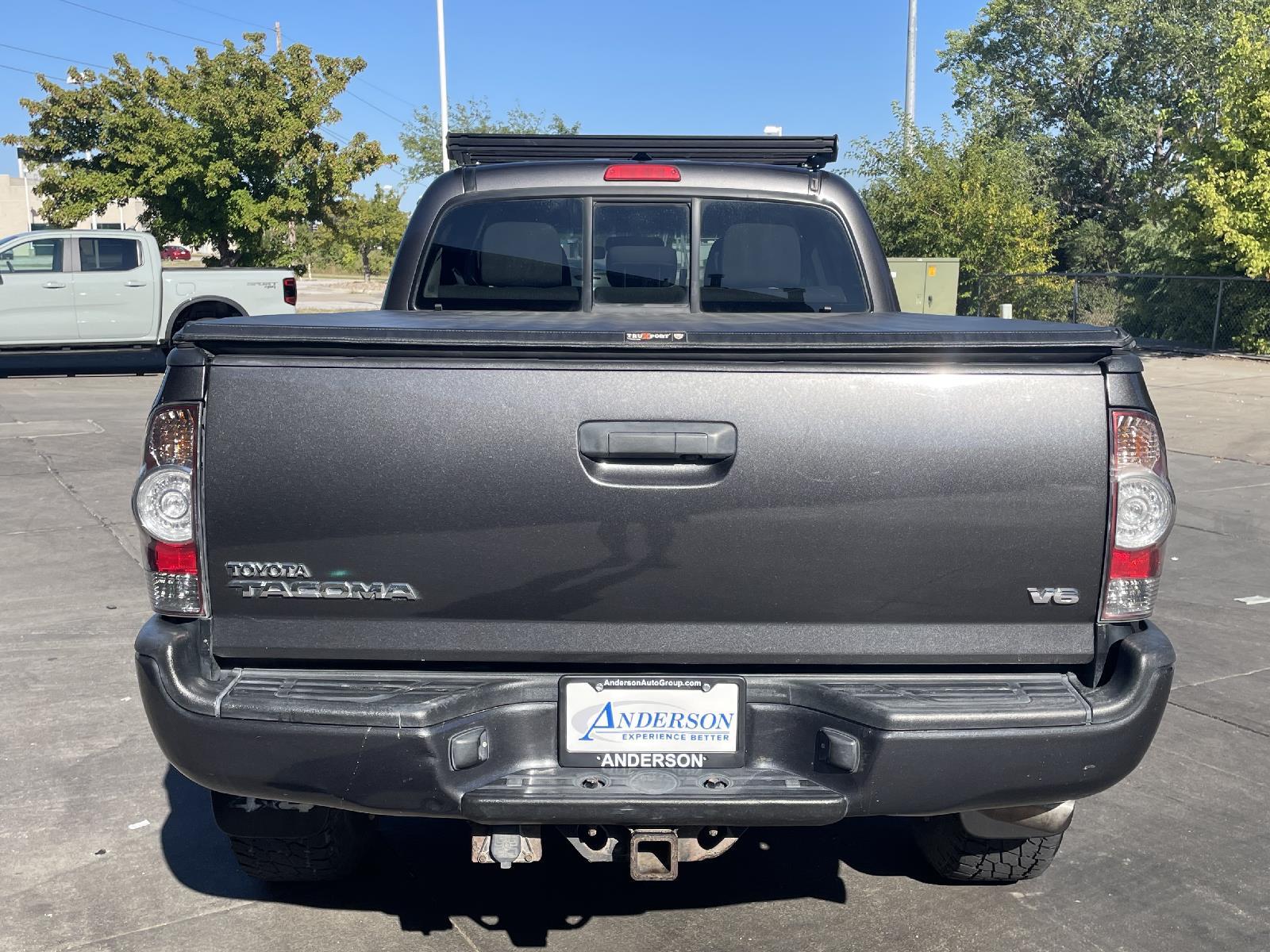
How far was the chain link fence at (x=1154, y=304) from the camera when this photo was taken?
2030cm

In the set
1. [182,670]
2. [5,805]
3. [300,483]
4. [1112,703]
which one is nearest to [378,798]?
[182,670]

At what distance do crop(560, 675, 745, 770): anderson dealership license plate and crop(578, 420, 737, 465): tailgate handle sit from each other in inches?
19.5

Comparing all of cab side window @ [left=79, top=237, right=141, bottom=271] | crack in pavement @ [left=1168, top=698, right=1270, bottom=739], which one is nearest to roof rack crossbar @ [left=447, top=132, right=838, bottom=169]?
crack in pavement @ [left=1168, top=698, right=1270, bottom=739]

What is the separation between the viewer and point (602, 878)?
366 cm

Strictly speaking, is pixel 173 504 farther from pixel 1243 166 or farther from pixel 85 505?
pixel 1243 166

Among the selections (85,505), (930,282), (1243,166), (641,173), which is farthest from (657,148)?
(1243,166)

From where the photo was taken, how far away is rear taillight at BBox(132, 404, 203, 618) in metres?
2.65

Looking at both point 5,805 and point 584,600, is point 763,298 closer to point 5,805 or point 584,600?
point 584,600

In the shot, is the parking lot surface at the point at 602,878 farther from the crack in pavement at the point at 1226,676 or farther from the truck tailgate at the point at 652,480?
the truck tailgate at the point at 652,480

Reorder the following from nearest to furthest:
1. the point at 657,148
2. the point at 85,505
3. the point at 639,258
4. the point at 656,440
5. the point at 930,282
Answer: the point at 656,440
the point at 639,258
the point at 657,148
the point at 85,505
the point at 930,282

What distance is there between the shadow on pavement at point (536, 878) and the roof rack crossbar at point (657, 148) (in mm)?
2826

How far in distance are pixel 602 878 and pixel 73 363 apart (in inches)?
726

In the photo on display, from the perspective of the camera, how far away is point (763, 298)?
440cm

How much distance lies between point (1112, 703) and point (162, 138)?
21394 millimetres
